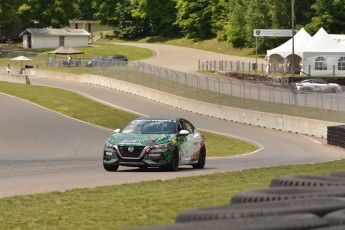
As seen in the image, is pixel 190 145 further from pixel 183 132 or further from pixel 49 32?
pixel 49 32

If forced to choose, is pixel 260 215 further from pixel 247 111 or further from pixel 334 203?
pixel 247 111

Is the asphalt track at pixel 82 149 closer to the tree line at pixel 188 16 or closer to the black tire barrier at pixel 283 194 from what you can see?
the black tire barrier at pixel 283 194

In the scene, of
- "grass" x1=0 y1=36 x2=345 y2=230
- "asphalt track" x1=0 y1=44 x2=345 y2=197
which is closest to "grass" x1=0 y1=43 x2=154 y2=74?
"asphalt track" x1=0 y1=44 x2=345 y2=197

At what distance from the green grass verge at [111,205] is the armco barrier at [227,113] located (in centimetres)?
2935

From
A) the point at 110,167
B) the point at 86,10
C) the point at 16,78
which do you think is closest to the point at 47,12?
the point at 86,10

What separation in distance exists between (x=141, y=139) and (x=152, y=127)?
3.07ft

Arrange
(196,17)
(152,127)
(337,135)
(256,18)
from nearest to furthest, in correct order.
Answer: (152,127) → (337,135) → (256,18) → (196,17)

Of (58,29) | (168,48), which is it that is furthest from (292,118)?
(58,29)

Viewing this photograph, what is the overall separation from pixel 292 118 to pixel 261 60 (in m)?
50.5

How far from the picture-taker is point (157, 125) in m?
22.5

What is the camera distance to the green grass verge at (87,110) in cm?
3906


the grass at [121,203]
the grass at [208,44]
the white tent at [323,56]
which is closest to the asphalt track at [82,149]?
the grass at [121,203]

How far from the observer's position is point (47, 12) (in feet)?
433

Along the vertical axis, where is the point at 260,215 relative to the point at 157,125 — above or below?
above
